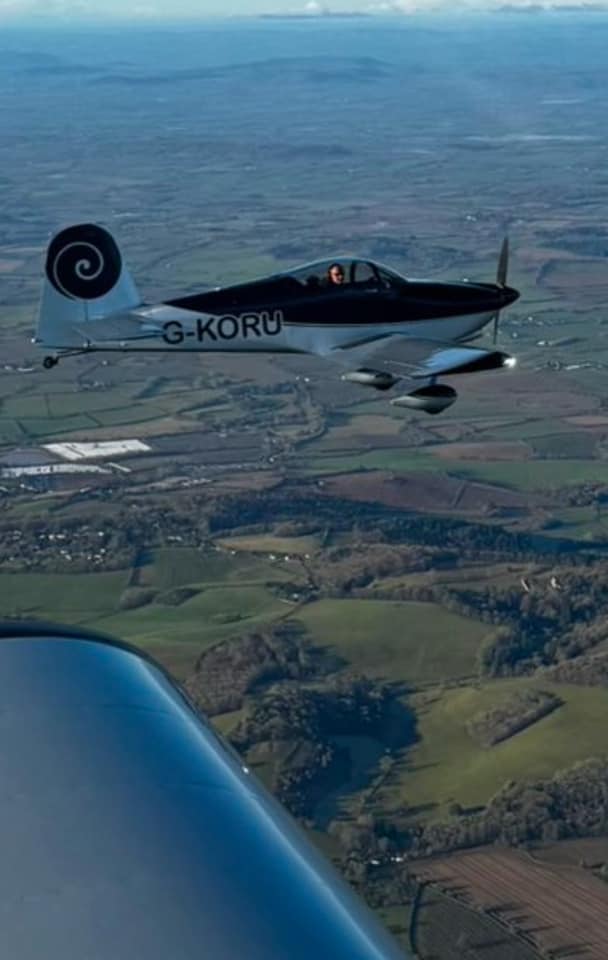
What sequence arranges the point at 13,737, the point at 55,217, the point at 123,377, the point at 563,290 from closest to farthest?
the point at 13,737 → the point at 123,377 → the point at 563,290 → the point at 55,217

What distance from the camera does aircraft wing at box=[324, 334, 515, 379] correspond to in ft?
68.7

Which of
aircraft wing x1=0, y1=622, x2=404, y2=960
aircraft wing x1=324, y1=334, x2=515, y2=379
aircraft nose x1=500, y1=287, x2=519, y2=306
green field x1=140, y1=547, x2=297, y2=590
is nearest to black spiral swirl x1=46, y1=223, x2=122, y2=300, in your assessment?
aircraft wing x1=324, y1=334, x2=515, y2=379

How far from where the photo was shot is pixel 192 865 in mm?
5379

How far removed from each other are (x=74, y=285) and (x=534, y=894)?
11.3m

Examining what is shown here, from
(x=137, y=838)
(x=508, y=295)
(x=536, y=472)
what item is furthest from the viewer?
(x=536, y=472)

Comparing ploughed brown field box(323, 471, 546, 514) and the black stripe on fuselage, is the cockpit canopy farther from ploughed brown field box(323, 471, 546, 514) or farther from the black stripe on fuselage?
ploughed brown field box(323, 471, 546, 514)

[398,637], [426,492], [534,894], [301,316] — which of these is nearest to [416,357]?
[301,316]

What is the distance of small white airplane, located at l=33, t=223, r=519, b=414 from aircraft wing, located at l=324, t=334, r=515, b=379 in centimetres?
2

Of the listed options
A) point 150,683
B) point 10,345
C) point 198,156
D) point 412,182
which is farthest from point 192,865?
point 198,156

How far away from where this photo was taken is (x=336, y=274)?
21.9m

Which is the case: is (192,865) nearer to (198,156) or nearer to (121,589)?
(121,589)

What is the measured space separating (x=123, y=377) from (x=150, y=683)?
216 ft

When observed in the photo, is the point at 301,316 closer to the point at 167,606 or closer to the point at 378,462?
the point at 167,606

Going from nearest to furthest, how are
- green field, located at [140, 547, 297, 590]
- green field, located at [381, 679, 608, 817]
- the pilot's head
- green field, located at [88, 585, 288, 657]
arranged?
the pilot's head
green field, located at [381, 679, 608, 817]
green field, located at [88, 585, 288, 657]
green field, located at [140, 547, 297, 590]
